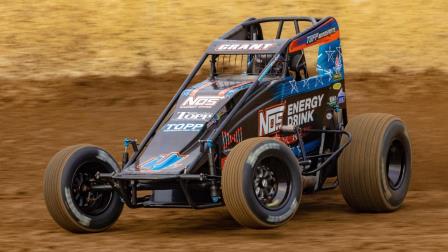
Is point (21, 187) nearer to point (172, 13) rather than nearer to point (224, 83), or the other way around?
point (224, 83)

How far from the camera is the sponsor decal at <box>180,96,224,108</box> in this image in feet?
35.1

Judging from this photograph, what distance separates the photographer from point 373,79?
17.9 m

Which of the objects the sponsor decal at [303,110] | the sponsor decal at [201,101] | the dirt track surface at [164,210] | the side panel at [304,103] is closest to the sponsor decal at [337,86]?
the side panel at [304,103]

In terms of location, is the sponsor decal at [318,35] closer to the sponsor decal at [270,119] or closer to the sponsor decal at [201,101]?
the sponsor decal at [270,119]

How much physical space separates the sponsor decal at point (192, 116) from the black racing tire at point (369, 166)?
1611 millimetres

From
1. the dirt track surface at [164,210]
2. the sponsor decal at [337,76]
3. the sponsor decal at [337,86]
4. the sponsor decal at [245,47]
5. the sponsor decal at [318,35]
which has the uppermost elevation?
the sponsor decal at [318,35]

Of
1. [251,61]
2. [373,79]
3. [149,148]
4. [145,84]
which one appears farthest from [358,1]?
[149,148]

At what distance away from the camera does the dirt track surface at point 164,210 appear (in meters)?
9.74

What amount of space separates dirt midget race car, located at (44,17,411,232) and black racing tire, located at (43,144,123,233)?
12 mm

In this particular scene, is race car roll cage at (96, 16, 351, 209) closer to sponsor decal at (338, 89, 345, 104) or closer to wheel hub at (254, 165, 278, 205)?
wheel hub at (254, 165, 278, 205)

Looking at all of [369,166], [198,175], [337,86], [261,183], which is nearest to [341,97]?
[337,86]

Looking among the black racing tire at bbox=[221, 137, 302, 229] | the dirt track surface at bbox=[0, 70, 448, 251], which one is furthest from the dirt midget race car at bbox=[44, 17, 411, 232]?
the dirt track surface at bbox=[0, 70, 448, 251]

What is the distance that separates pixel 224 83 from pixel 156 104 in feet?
20.0

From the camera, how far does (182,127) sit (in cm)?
1062
